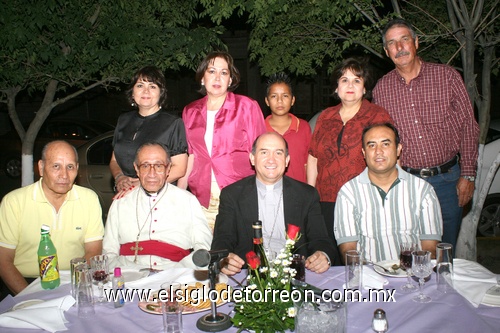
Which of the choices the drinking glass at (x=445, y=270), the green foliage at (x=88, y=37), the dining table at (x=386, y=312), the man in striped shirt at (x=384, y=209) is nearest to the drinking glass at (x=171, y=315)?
the dining table at (x=386, y=312)

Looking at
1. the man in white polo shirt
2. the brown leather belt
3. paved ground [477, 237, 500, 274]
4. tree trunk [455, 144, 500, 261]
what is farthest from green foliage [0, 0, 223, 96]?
paved ground [477, 237, 500, 274]

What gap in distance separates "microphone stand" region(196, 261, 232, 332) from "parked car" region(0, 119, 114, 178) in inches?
409

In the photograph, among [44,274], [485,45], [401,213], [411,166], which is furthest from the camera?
[485,45]

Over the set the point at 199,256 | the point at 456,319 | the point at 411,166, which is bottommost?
the point at 456,319

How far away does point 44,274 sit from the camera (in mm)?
2510

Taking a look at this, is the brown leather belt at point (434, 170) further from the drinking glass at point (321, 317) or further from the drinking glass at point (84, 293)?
the drinking glass at point (84, 293)

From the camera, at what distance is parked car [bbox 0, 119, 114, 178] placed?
39.2 ft

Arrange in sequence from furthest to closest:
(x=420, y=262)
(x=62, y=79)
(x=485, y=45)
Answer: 1. (x=62, y=79)
2. (x=485, y=45)
3. (x=420, y=262)

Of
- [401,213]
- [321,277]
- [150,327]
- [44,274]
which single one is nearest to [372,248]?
[401,213]

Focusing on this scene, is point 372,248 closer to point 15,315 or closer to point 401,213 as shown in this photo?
point 401,213

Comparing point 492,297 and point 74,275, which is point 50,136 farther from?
point 492,297

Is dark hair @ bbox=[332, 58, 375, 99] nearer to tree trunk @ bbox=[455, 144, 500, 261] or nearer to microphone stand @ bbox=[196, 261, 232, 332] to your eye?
tree trunk @ bbox=[455, 144, 500, 261]

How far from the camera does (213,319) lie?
206 cm

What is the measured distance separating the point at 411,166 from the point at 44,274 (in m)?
3.04
